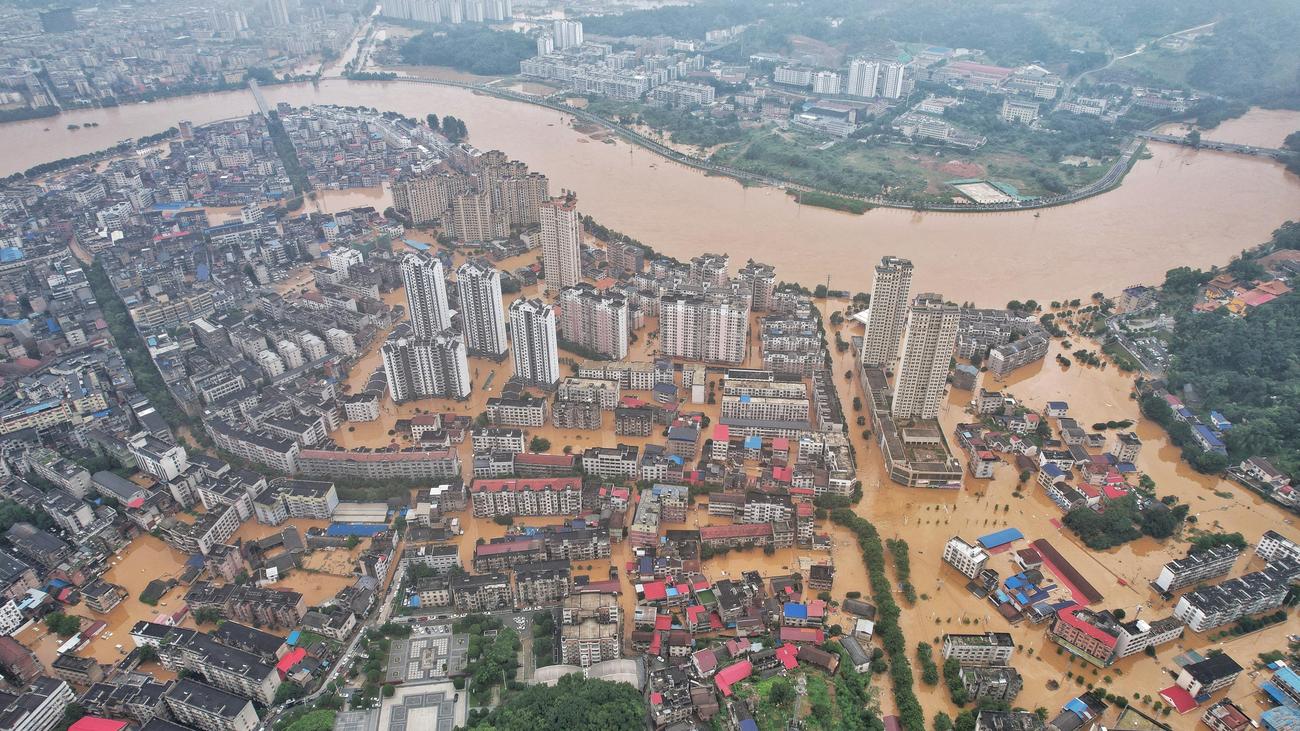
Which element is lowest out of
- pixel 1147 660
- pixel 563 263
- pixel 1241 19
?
pixel 1147 660

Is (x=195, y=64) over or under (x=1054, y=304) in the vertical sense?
over

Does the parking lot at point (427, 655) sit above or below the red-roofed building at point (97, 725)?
below

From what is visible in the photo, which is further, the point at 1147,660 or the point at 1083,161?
the point at 1083,161

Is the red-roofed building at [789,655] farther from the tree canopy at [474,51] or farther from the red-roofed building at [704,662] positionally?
the tree canopy at [474,51]

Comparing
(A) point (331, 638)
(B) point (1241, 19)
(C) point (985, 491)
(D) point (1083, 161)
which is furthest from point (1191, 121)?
(A) point (331, 638)

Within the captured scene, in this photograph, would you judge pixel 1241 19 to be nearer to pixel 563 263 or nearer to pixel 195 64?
pixel 563 263

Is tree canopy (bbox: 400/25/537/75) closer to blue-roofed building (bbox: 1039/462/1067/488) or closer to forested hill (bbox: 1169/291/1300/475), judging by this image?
forested hill (bbox: 1169/291/1300/475)

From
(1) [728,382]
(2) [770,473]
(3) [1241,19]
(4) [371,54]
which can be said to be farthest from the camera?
(4) [371,54]

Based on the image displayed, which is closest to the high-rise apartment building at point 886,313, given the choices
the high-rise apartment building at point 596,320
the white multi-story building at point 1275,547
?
the high-rise apartment building at point 596,320
